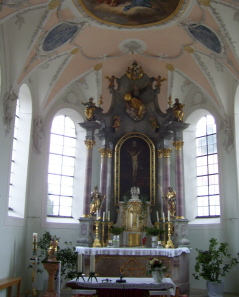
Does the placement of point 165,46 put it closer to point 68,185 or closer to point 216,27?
point 216,27

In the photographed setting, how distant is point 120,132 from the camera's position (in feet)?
51.4

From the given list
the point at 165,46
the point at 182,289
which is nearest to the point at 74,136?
the point at 165,46

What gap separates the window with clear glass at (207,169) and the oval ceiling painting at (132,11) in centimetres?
575

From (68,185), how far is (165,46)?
691cm

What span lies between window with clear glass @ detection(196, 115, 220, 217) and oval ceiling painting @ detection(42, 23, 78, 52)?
7.02 m

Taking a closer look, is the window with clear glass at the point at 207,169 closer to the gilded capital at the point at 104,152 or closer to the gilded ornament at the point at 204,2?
the gilded capital at the point at 104,152

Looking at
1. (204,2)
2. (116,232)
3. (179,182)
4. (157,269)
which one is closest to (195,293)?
(116,232)

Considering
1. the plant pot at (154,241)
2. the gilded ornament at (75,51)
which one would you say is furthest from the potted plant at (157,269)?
the gilded ornament at (75,51)

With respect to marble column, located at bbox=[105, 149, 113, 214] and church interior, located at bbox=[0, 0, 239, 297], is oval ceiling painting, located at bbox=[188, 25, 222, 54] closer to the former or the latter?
church interior, located at bbox=[0, 0, 239, 297]

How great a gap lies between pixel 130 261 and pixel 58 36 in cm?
793

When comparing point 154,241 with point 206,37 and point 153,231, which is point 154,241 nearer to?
point 153,231

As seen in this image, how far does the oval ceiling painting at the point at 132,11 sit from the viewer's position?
11844mm

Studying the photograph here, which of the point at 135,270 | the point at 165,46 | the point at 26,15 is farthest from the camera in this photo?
the point at 165,46

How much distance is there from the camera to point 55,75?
15398 mm
